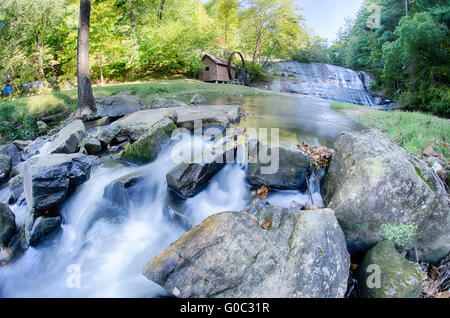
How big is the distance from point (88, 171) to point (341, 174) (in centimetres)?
439

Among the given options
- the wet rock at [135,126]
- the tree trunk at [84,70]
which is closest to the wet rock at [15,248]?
the wet rock at [135,126]

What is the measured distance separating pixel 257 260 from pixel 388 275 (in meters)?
1.34

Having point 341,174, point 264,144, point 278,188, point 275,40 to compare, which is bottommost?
point 278,188

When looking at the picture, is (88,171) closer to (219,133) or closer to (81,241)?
(81,241)

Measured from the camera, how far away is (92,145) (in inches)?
211

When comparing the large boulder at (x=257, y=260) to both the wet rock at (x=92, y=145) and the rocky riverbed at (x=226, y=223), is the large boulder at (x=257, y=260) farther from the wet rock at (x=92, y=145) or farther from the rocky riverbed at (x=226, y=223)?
→ the wet rock at (x=92, y=145)

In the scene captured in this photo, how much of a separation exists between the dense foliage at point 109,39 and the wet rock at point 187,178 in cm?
1686

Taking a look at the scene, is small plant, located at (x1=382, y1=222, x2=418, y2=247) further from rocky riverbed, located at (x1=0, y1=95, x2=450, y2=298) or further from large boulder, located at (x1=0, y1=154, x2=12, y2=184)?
large boulder, located at (x1=0, y1=154, x2=12, y2=184)

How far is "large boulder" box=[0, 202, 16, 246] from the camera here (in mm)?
3477

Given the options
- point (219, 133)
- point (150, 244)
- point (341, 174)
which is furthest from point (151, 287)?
point (219, 133)

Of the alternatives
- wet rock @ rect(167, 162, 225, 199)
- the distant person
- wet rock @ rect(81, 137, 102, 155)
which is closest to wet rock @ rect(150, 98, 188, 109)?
wet rock @ rect(81, 137, 102, 155)

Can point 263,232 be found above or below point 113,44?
below

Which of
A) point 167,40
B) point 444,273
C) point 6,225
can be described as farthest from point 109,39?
point 444,273

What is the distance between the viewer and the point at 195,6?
23.4m
